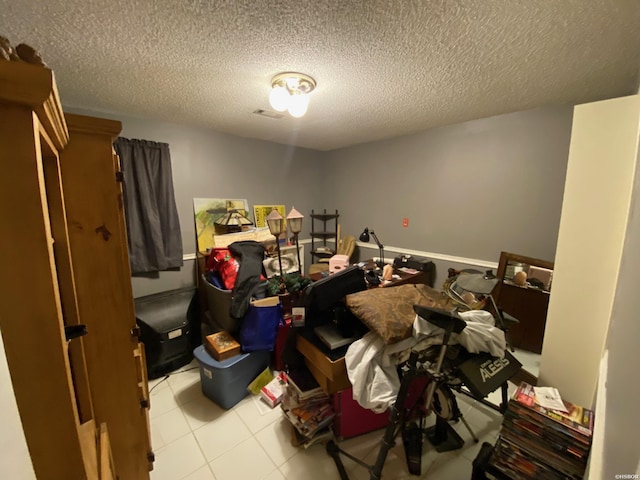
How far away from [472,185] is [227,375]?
3014 mm

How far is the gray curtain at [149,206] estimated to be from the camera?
2488 millimetres

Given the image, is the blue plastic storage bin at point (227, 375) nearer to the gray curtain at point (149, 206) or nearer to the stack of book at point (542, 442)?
the gray curtain at point (149, 206)

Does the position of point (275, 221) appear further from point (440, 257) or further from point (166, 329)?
point (440, 257)

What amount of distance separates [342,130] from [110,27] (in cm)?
221

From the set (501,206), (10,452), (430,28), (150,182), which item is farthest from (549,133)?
(150,182)

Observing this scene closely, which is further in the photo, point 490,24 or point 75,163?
point 490,24

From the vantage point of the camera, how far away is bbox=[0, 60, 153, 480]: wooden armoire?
0.48 metres

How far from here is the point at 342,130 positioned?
298 cm

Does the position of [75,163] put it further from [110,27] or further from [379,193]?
[379,193]

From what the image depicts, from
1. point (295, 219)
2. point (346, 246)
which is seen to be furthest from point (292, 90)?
point (346, 246)

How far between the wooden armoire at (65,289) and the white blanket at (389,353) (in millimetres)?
941

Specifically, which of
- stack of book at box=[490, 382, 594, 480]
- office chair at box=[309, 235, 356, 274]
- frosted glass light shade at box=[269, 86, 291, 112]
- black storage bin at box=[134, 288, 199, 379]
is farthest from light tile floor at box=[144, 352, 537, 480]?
frosted glass light shade at box=[269, 86, 291, 112]

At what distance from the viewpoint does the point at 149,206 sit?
258cm

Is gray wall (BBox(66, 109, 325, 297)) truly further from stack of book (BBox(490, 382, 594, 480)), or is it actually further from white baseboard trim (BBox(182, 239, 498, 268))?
stack of book (BBox(490, 382, 594, 480))
